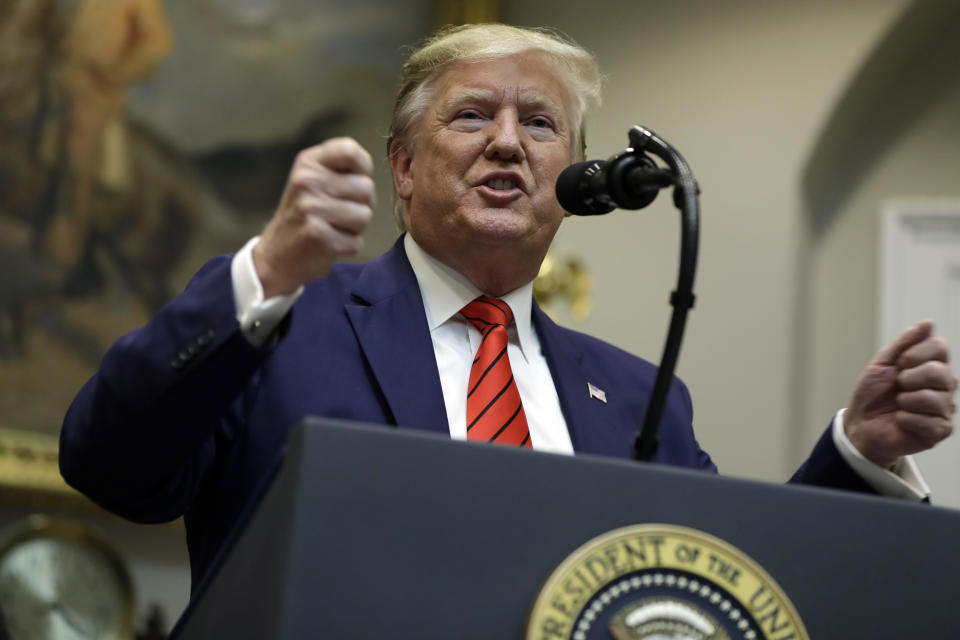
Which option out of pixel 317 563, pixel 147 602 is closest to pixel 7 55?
pixel 147 602

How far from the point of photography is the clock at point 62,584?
517 centimetres

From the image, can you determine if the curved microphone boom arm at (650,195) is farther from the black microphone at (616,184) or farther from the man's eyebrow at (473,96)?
the man's eyebrow at (473,96)

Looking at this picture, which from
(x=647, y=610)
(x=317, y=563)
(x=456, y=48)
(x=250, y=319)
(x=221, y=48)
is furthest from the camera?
(x=221, y=48)

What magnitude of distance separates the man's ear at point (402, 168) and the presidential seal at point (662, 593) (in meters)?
1.63

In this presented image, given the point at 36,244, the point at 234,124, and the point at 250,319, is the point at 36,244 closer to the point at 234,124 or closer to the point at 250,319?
the point at 234,124

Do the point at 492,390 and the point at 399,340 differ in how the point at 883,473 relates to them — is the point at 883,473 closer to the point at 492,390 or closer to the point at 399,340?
the point at 492,390

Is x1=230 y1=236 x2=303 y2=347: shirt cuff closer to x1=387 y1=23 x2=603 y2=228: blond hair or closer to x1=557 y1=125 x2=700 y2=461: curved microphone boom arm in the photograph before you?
x1=557 y1=125 x2=700 y2=461: curved microphone boom arm

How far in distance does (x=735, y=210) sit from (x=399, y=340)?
453 centimetres

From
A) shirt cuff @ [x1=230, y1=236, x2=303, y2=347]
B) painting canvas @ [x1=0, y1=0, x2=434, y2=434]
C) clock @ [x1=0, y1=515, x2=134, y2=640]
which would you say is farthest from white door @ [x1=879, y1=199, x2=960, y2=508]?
shirt cuff @ [x1=230, y1=236, x2=303, y2=347]

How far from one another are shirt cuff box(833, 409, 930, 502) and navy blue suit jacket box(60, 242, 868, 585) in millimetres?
26

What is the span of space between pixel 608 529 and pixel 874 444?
34.7 inches

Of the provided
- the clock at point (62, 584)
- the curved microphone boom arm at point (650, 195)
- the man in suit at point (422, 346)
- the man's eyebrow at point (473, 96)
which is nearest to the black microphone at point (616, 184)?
the curved microphone boom arm at point (650, 195)

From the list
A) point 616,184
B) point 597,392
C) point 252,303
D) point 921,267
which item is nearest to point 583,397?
point 597,392

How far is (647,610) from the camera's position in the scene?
5.01 ft
